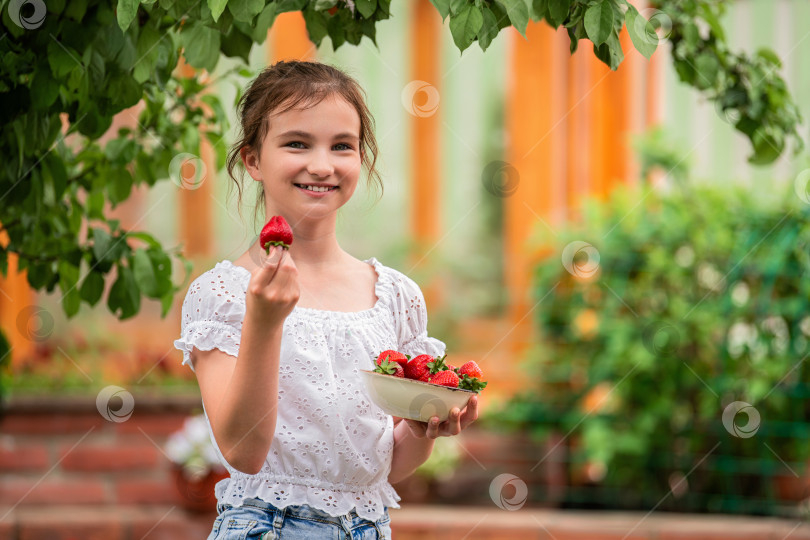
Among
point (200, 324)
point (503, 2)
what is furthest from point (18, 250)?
point (503, 2)

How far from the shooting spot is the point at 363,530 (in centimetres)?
153

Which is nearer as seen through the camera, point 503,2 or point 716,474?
point 503,2

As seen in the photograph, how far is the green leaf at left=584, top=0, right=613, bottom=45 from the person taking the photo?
4.62 ft

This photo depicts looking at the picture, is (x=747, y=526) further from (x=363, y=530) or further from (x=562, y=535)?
(x=363, y=530)

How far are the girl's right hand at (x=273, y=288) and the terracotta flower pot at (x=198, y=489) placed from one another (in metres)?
2.78

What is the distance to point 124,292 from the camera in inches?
79.9

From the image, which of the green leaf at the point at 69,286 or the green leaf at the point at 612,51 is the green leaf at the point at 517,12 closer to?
the green leaf at the point at 612,51

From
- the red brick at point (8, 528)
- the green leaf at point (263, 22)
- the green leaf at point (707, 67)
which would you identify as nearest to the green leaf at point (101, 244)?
the green leaf at point (263, 22)

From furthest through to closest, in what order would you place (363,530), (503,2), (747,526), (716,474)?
(716,474), (747,526), (363,530), (503,2)

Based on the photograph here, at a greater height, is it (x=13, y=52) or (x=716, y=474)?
(x=13, y=52)

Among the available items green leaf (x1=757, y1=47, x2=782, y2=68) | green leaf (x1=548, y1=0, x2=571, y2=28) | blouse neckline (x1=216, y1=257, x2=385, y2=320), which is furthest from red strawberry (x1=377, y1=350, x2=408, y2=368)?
green leaf (x1=757, y1=47, x2=782, y2=68)

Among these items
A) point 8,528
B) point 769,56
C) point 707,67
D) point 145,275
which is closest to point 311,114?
point 145,275

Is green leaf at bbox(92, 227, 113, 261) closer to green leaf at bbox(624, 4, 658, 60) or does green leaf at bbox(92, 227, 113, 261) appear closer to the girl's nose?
the girl's nose

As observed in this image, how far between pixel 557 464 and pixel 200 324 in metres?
3.17
